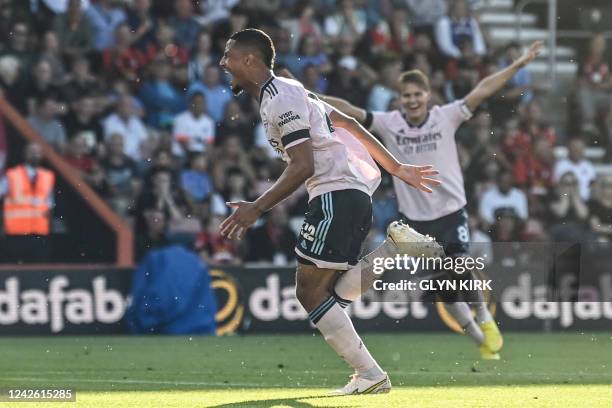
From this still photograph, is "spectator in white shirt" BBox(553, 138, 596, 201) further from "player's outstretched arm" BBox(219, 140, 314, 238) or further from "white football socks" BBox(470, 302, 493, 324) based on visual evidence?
"player's outstretched arm" BBox(219, 140, 314, 238)

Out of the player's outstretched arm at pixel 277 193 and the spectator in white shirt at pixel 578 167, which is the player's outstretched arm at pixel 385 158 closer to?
the player's outstretched arm at pixel 277 193

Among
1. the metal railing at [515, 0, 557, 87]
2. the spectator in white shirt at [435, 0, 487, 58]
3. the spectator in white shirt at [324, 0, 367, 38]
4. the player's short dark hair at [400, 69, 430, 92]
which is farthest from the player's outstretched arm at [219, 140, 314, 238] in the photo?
the metal railing at [515, 0, 557, 87]

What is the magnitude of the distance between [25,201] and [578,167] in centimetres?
761

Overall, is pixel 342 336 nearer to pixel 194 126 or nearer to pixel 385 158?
pixel 385 158

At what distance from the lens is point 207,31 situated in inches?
746

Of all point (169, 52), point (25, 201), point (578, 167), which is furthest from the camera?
point (578, 167)

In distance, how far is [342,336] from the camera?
8492mm

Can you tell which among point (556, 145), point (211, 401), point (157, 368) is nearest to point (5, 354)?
point (157, 368)

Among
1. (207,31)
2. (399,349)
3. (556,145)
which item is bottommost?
(399,349)

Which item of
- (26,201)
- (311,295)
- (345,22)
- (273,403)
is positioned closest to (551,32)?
(345,22)

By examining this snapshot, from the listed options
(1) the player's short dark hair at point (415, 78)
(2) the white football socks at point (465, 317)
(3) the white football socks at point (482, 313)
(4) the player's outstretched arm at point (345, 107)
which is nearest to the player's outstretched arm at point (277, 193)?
(4) the player's outstretched arm at point (345, 107)

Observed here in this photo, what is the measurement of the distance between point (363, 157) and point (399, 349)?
483 cm

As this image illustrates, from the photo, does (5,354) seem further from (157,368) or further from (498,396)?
(498,396)

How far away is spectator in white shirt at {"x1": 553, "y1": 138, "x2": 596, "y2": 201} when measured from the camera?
1920cm
